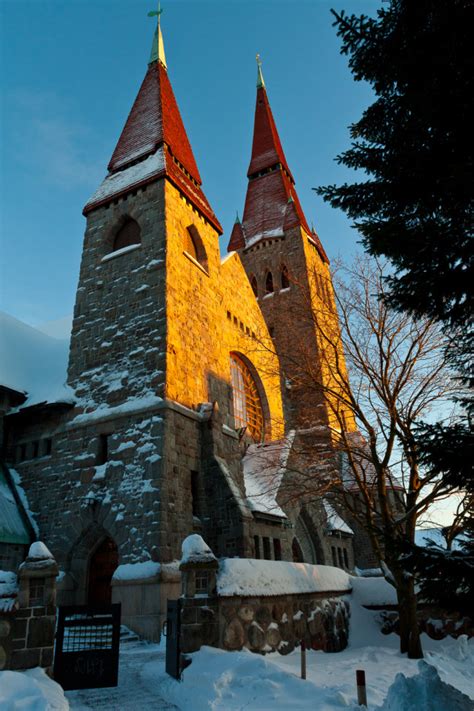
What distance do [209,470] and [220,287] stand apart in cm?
802

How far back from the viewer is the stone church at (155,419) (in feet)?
42.3

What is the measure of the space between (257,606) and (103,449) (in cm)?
677

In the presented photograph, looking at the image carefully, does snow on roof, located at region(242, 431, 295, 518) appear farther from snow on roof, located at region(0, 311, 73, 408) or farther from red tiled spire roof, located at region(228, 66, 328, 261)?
red tiled spire roof, located at region(228, 66, 328, 261)

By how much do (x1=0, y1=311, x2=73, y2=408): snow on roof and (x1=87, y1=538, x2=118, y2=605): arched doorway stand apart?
4557 millimetres

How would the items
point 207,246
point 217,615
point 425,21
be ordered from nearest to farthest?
point 425,21 → point 217,615 → point 207,246

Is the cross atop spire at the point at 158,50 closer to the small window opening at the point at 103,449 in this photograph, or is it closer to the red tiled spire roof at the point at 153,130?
the red tiled spire roof at the point at 153,130

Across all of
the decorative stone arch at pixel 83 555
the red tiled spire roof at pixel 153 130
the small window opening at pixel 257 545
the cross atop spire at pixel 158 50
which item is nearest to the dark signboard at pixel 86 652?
the decorative stone arch at pixel 83 555

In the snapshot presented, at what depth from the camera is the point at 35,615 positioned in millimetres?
6707

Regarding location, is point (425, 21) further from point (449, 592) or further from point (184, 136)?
point (184, 136)

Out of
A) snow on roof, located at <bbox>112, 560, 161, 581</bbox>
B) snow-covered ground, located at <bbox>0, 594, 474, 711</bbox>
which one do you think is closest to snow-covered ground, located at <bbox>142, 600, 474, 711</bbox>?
snow-covered ground, located at <bbox>0, 594, 474, 711</bbox>

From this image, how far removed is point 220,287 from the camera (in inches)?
776

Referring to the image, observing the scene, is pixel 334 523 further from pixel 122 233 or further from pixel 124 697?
pixel 124 697

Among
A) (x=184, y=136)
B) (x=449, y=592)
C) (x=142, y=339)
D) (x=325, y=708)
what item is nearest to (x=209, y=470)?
(x=142, y=339)

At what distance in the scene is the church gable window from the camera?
18670mm
